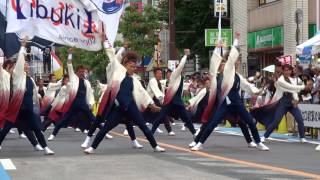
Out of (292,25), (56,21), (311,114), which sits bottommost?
(311,114)

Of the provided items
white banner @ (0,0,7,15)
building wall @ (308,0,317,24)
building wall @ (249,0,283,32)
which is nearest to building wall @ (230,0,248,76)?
building wall @ (249,0,283,32)

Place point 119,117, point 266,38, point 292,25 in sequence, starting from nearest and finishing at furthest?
point 119,117 < point 292,25 < point 266,38

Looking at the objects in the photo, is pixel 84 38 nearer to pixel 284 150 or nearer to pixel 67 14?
pixel 67 14

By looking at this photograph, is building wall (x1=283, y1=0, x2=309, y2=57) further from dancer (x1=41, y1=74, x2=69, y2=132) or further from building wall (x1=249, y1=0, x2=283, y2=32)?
dancer (x1=41, y1=74, x2=69, y2=132)

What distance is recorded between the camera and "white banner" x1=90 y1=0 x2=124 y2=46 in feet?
55.2

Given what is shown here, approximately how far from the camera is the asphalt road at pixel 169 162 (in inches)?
380

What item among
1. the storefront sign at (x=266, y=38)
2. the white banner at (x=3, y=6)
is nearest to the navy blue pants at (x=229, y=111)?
the white banner at (x=3, y=6)

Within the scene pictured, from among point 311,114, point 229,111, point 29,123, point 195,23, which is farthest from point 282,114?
point 195,23

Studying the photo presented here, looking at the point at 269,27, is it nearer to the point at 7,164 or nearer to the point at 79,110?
the point at 79,110

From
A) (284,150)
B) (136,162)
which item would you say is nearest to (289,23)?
(284,150)

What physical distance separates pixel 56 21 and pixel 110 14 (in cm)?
148

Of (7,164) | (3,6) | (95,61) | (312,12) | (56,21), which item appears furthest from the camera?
(95,61)

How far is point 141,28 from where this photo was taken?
4597 cm

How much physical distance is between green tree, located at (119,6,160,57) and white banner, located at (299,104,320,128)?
1128 inches
